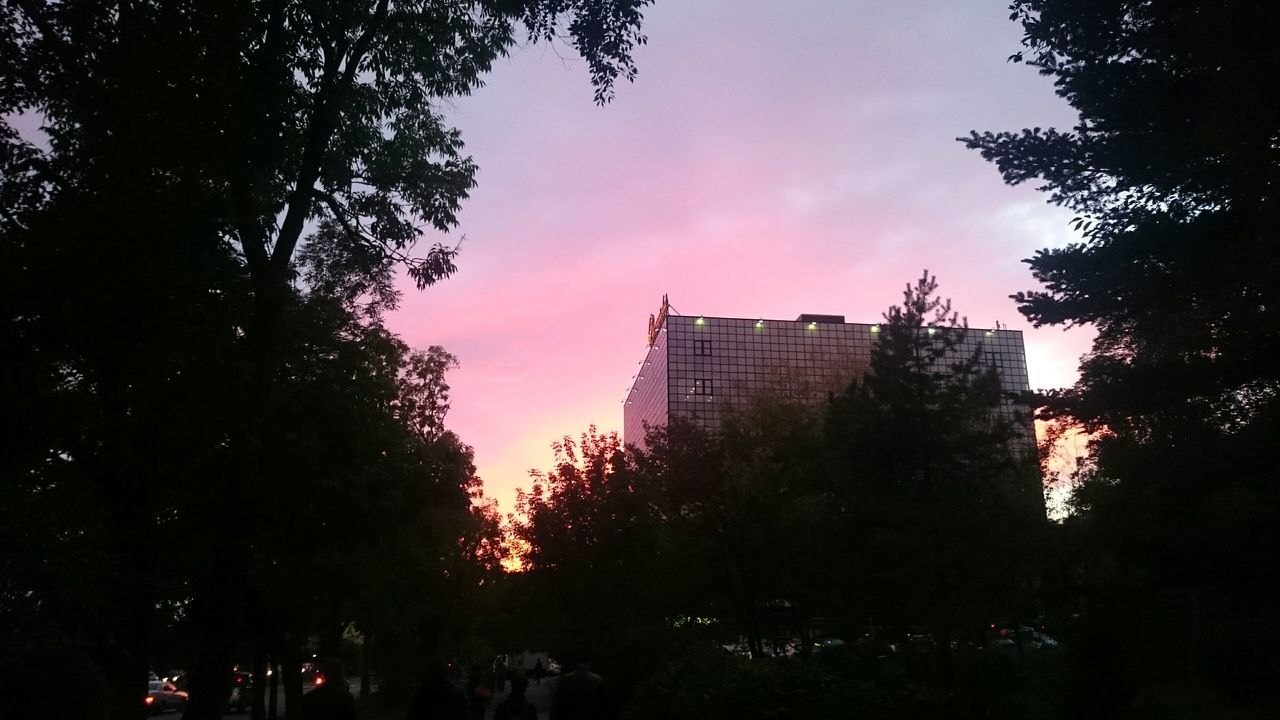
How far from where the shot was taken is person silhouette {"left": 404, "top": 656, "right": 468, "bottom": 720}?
27.1 ft

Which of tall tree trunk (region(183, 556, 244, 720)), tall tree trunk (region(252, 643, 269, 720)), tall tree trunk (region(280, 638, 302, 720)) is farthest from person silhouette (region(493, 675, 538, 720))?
tall tree trunk (region(280, 638, 302, 720))

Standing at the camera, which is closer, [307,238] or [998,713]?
[998,713]

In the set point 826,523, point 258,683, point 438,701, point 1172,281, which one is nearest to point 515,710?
point 438,701

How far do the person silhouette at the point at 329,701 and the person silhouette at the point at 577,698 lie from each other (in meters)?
3.34

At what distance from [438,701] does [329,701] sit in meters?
1.48

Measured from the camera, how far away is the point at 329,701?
7055 millimetres

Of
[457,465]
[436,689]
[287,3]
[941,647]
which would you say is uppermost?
[287,3]

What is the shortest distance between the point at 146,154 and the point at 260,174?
12.4ft

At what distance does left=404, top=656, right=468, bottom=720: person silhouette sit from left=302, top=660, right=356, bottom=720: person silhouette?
45.0 inches

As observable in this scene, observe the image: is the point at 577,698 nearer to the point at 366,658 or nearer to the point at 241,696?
the point at 366,658

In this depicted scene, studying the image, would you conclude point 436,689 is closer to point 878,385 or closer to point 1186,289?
point 1186,289

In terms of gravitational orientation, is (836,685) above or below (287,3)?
below

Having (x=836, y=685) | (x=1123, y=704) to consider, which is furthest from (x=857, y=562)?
(x=836, y=685)

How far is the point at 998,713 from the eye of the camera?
30.0 feet
